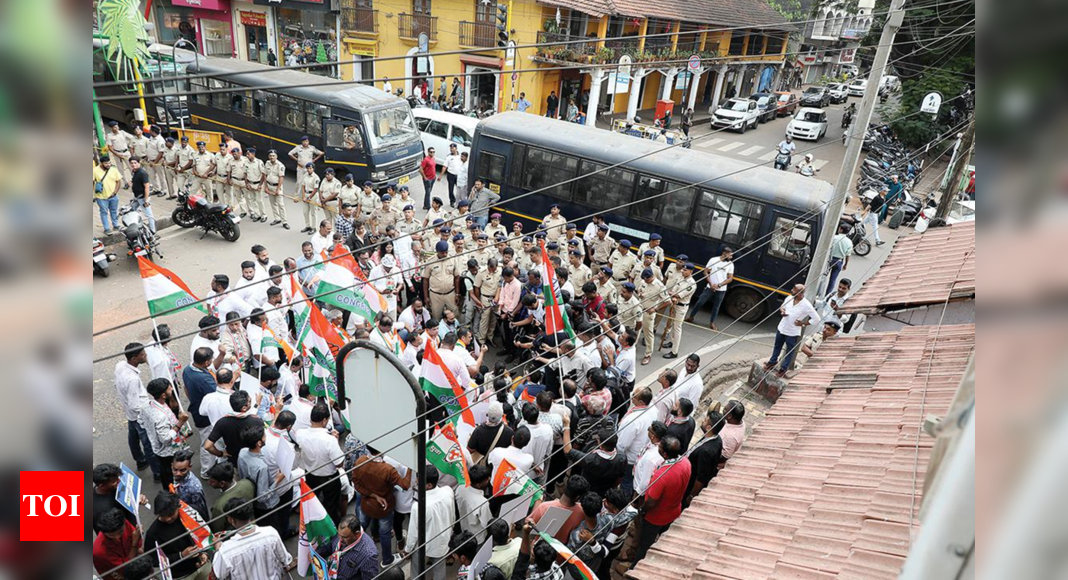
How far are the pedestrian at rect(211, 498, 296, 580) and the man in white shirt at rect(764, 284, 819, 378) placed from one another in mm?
6530

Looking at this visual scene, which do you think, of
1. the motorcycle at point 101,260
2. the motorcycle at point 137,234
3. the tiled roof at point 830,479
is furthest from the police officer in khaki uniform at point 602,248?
the motorcycle at point 101,260

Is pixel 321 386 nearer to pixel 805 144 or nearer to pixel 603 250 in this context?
pixel 603 250

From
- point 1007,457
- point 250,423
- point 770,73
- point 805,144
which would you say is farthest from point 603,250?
point 770,73

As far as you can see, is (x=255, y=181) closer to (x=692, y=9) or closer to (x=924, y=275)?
(x=924, y=275)

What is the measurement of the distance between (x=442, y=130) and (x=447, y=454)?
1348cm

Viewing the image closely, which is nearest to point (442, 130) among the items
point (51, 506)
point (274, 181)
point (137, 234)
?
point (274, 181)

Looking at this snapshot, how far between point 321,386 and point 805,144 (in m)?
25.8

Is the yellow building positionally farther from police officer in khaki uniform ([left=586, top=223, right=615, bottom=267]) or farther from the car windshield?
police officer in khaki uniform ([left=586, top=223, right=615, bottom=267])

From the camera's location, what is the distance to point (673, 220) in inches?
468

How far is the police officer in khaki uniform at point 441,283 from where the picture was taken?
9805 mm

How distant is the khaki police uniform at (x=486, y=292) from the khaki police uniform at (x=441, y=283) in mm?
423

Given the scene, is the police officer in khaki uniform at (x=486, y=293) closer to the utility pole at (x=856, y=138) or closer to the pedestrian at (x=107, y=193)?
the utility pole at (x=856, y=138)

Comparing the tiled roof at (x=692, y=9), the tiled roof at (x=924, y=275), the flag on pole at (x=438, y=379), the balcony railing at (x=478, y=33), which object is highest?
the tiled roof at (x=692, y=9)

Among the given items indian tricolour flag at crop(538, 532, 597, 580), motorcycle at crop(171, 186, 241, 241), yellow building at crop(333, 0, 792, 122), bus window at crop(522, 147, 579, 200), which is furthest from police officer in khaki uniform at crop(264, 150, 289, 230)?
yellow building at crop(333, 0, 792, 122)
